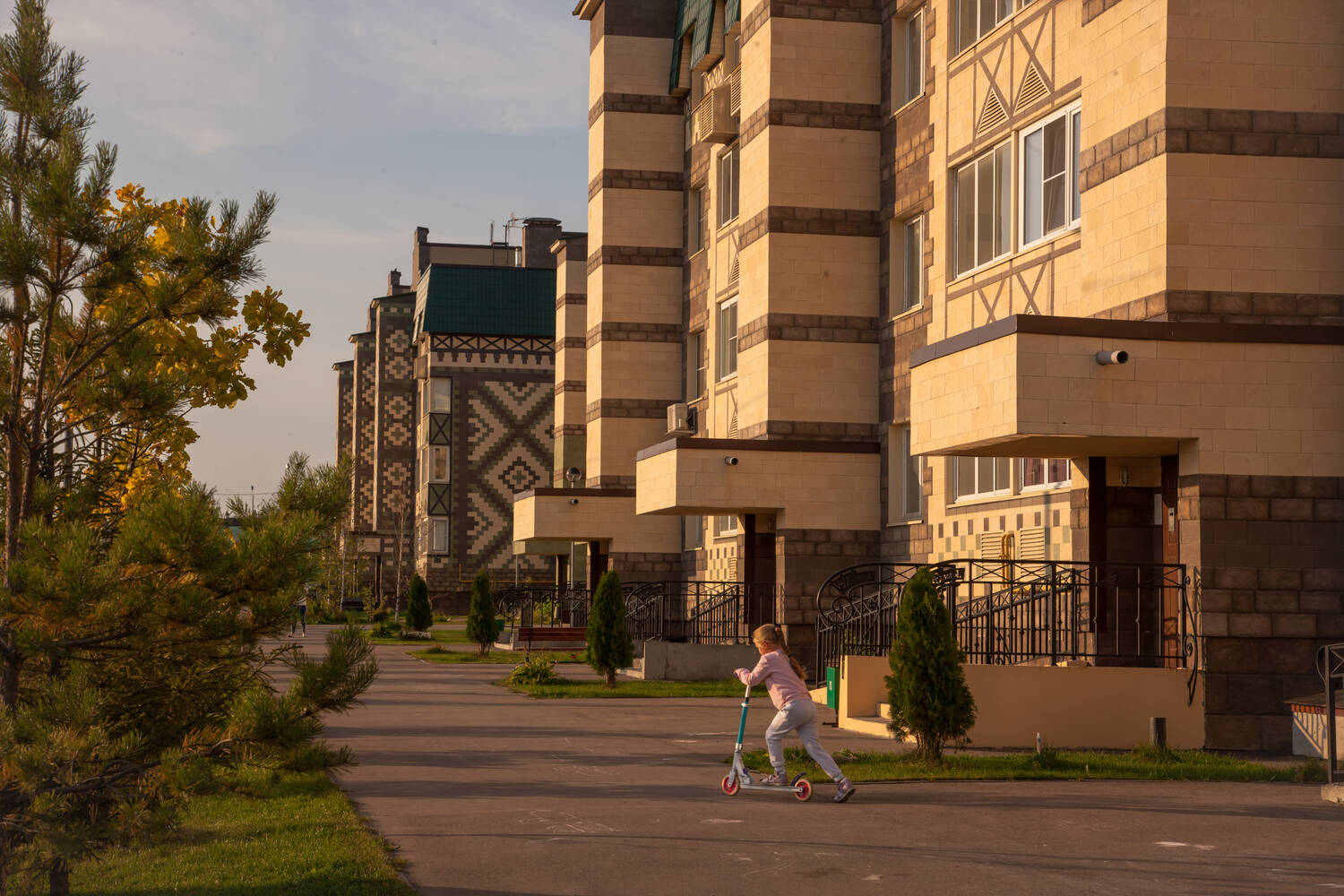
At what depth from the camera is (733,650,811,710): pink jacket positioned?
11320mm

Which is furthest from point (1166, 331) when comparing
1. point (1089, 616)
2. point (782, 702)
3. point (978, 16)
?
point (978, 16)

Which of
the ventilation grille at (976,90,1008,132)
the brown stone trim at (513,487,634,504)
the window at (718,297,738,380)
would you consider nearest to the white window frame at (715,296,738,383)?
the window at (718,297,738,380)

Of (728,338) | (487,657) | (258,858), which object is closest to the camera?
(258,858)

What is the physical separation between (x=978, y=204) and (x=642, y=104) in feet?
49.6

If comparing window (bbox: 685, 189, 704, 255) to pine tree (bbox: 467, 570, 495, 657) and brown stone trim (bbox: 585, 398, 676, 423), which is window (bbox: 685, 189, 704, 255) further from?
pine tree (bbox: 467, 570, 495, 657)

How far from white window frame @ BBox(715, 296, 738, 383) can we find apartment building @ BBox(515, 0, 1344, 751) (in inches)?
2.1

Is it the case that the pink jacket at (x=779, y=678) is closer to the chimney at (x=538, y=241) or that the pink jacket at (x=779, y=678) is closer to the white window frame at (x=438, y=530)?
the white window frame at (x=438, y=530)

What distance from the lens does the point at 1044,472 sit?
18562 mm

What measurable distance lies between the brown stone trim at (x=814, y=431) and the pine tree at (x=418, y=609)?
24.5 m

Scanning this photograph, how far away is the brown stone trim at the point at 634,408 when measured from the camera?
1323 inches

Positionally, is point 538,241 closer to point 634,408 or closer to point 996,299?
point 634,408

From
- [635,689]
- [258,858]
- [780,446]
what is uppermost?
[780,446]

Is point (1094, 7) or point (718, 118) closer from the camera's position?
point (1094, 7)

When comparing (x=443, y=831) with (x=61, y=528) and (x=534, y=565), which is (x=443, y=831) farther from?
(x=534, y=565)
